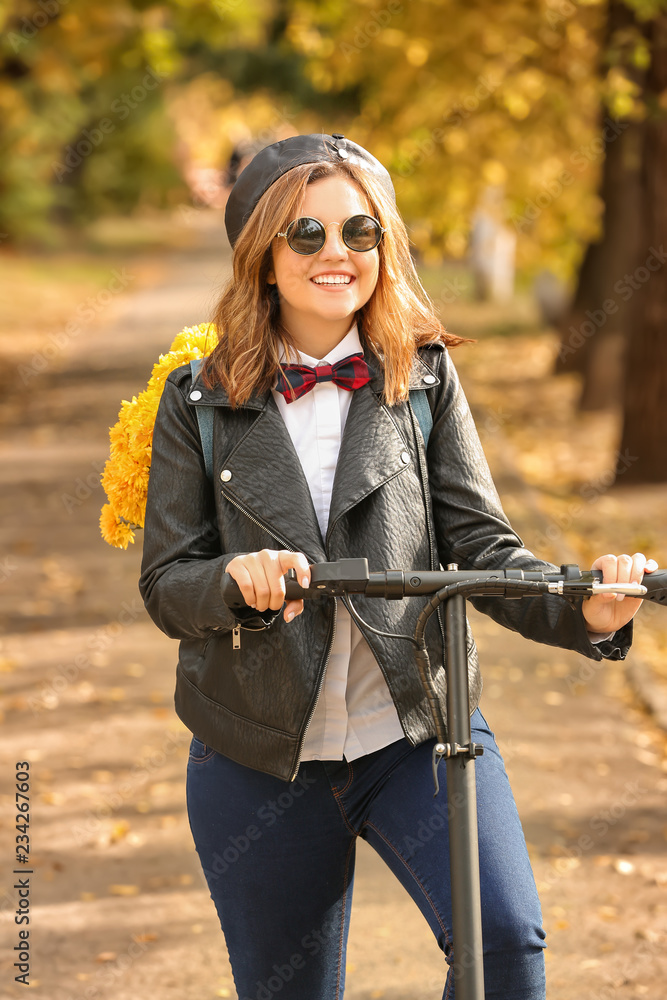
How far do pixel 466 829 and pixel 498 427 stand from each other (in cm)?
1182

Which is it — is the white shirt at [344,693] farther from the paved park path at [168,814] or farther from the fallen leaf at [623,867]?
the fallen leaf at [623,867]

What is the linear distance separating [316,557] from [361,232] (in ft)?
1.98

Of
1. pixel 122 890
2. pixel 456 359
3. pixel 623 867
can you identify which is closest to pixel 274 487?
pixel 122 890

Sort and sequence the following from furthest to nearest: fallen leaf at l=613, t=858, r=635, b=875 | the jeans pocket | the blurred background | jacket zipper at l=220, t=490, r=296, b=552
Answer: the blurred background
fallen leaf at l=613, t=858, r=635, b=875
the jeans pocket
jacket zipper at l=220, t=490, r=296, b=552

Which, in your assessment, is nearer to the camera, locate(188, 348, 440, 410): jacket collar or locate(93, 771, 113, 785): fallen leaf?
locate(188, 348, 440, 410): jacket collar

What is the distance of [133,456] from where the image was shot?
8.13 feet

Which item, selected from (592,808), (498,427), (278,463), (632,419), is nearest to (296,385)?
(278,463)

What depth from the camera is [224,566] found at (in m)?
2.01

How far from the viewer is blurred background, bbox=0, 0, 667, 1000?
15.0 ft

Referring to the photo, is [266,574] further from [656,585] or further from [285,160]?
[285,160]

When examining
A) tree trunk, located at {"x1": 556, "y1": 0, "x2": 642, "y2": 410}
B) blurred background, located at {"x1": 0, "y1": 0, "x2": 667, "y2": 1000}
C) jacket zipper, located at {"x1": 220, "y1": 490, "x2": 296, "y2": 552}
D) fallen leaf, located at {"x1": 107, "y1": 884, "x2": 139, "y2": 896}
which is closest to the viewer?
jacket zipper, located at {"x1": 220, "y1": 490, "x2": 296, "y2": 552}

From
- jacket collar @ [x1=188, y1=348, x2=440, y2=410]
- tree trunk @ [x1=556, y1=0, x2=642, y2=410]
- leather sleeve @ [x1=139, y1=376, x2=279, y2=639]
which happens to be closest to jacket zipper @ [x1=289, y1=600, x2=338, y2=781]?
leather sleeve @ [x1=139, y1=376, x2=279, y2=639]

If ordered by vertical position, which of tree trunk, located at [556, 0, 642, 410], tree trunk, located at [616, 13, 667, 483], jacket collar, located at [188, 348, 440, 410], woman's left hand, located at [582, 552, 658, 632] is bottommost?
woman's left hand, located at [582, 552, 658, 632]

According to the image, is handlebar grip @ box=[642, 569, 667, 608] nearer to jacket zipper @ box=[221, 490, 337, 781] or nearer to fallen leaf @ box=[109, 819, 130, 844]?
jacket zipper @ box=[221, 490, 337, 781]
